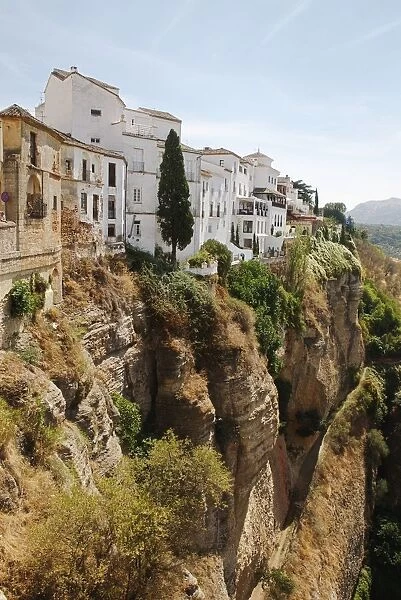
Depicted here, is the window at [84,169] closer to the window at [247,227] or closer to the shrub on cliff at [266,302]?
the shrub on cliff at [266,302]

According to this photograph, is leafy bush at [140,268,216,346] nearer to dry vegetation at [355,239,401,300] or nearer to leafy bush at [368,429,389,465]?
→ leafy bush at [368,429,389,465]

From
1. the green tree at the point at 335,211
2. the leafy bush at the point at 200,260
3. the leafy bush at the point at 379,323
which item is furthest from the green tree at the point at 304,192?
the leafy bush at the point at 200,260

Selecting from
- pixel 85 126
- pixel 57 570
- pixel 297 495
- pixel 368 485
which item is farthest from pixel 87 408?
pixel 368 485

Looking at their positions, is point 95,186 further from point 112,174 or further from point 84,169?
point 112,174

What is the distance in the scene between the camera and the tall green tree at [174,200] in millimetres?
29562

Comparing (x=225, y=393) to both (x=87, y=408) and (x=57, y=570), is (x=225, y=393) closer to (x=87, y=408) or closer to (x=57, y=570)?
(x=87, y=408)

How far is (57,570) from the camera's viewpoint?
413 inches

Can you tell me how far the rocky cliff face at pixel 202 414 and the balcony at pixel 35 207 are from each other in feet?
13.4

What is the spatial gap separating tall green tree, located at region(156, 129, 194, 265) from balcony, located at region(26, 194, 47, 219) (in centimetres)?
1183

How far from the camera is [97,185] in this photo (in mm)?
Result: 26016

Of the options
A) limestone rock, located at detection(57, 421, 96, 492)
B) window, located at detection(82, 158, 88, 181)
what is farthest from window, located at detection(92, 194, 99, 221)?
limestone rock, located at detection(57, 421, 96, 492)

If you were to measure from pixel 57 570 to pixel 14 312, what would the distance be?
861 centimetres

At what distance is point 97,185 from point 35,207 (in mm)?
7782

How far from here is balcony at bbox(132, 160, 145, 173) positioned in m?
32.2
